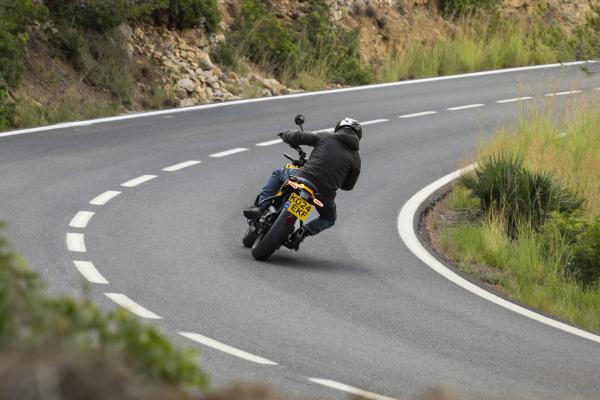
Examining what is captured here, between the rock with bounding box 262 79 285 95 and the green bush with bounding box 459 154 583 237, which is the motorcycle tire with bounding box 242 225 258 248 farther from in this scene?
the rock with bounding box 262 79 285 95

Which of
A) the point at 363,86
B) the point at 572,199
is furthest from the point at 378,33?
the point at 572,199

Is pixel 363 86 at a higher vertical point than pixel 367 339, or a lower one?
lower

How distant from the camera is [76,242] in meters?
12.2

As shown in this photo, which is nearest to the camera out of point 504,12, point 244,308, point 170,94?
point 244,308

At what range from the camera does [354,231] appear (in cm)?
1419

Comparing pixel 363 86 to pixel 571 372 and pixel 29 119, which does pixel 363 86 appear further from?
pixel 571 372

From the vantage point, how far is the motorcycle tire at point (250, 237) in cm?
1269

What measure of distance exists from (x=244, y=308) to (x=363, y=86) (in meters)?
15.7

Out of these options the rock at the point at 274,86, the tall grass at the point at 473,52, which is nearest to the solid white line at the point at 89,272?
the rock at the point at 274,86

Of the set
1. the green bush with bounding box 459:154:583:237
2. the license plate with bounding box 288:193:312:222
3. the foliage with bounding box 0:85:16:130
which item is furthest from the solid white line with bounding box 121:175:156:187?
the green bush with bounding box 459:154:583:237

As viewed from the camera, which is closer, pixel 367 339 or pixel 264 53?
pixel 367 339

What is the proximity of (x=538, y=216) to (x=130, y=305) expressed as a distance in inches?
287

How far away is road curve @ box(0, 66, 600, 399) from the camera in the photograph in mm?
8914

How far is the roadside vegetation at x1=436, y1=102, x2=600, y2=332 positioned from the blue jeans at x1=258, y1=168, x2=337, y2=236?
5.24 feet
